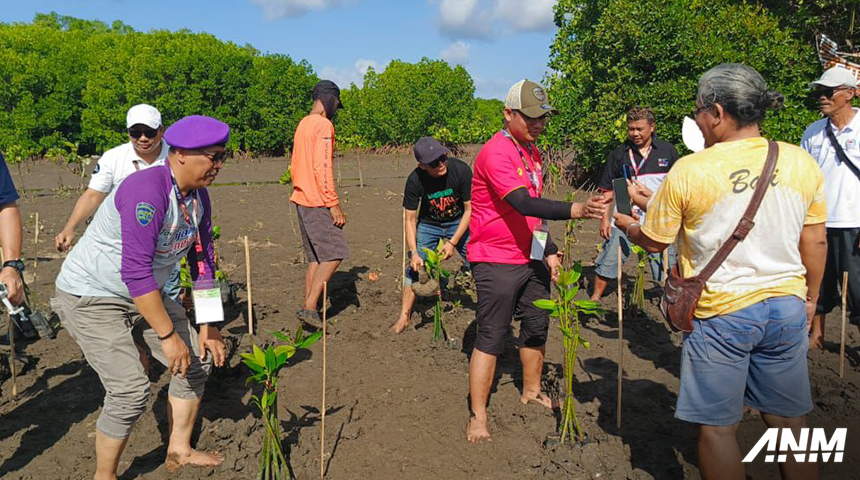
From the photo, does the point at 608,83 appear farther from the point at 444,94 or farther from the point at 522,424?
the point at 444,94

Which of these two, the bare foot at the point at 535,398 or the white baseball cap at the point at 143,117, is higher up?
the white baseball cap at the point at 143,117

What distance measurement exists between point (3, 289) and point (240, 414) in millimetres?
1527

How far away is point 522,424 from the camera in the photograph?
3627 millimetres

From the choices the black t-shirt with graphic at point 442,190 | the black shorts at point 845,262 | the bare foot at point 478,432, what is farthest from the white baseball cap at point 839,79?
the bare foot at point 478,432

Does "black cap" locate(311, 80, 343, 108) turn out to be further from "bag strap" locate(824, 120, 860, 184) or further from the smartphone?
"bag strap" locate(824, 120, 860, 184)

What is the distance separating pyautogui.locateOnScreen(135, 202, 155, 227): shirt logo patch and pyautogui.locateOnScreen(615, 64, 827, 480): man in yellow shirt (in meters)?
1.97

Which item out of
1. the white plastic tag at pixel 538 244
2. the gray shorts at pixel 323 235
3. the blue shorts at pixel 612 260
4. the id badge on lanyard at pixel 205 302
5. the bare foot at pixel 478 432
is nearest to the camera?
the id badge on lanyard at pixel 205 302

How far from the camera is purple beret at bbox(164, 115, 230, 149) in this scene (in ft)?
8.50

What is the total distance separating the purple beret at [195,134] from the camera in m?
2.59

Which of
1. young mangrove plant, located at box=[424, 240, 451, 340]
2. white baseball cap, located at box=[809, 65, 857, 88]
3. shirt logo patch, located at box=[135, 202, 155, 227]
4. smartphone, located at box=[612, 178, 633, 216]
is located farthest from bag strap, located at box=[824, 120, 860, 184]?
shirt logo patch, located at box=[135, 202, 155, 227]

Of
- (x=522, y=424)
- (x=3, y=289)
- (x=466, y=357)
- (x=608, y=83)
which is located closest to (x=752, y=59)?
(x=608, y=83)

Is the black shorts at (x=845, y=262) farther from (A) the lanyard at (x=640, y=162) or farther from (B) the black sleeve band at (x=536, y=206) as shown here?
(B) the black sleeve band at (x=536, y=206)

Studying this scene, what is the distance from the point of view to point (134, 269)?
251 cm

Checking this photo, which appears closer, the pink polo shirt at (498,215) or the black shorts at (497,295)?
the pink polo shirt at (498,215)
